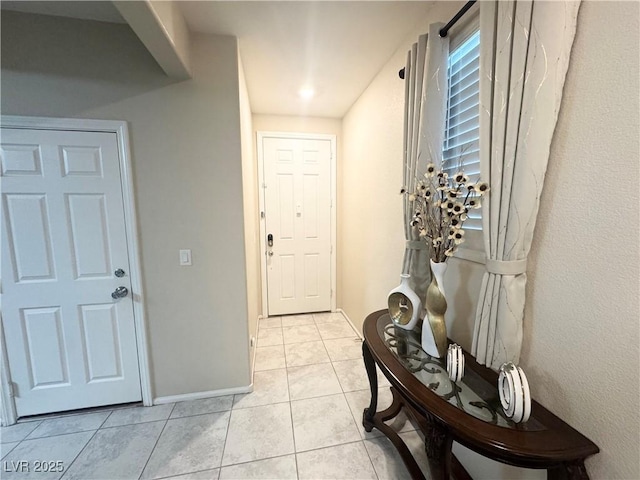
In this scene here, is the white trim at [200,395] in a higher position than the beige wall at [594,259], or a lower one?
lower

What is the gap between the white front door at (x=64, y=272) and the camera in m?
1.56

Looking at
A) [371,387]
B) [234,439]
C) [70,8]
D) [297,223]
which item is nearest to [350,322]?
[297,223]

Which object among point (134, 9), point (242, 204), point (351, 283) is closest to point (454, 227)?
point (242, 204)

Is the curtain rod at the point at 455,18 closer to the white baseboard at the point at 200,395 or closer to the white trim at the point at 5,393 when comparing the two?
the white baseboard at the point at 200,395

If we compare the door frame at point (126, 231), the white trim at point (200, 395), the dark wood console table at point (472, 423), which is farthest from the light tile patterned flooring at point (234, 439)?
the dark wood console table at point (472, 423)

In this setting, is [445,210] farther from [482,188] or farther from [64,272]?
[64,272]

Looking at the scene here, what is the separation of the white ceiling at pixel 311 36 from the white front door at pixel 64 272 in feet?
3.44

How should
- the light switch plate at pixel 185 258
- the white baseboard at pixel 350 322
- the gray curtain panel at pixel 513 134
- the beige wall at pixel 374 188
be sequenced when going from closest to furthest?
the gray curtain panel at pixel 513 134, the light switch plate at pixel 185 258, the beige wall at pixel 374 188, the white baseboard at pixel 350 322

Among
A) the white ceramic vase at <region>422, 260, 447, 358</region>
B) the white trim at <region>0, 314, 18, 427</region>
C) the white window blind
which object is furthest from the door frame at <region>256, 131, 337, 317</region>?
the white ceramic vase at <region>422, 260, 447, 358</region>

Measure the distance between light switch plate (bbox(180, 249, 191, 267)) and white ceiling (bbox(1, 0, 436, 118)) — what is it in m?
1.45

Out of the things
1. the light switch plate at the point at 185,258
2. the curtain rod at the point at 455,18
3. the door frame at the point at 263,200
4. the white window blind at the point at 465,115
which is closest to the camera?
the curtain rod at the point at 455,18

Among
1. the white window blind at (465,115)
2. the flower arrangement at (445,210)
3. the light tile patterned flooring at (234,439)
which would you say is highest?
the white window blind at (465,115)

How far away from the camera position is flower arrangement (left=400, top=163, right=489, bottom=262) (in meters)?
1.06

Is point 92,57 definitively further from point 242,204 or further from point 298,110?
point 298,110
